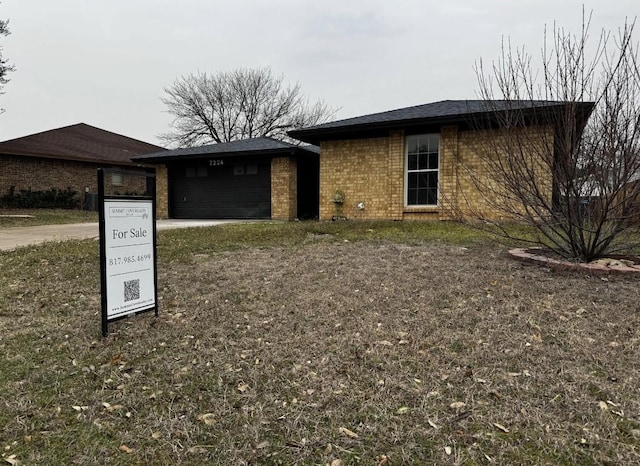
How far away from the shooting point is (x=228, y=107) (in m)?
33.0

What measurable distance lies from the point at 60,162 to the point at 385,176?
17012mm

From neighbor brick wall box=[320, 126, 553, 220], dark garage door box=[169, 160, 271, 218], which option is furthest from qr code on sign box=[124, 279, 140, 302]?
dark garage door box=[169, 160, 271, 218]

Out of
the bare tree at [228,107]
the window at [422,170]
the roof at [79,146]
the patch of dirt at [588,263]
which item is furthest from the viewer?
the bare tree at [228,107]

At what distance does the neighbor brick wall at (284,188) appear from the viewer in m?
14.5

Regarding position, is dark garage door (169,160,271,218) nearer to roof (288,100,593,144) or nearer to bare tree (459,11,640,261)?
roof (288,100,593,144)

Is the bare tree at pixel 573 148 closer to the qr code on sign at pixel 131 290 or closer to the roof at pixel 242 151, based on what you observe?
the qr code on sign at pixel 131 290

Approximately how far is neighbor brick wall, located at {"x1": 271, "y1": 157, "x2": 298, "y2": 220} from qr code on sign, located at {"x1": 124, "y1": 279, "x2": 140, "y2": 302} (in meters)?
11.1

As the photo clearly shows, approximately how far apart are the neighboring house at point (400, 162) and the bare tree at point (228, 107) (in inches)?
834

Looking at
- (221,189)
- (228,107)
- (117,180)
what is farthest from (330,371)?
(228,107)

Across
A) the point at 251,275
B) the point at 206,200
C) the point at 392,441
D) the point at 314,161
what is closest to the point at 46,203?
the point at 206,200

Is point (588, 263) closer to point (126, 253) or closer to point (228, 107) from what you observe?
point (126, 253)

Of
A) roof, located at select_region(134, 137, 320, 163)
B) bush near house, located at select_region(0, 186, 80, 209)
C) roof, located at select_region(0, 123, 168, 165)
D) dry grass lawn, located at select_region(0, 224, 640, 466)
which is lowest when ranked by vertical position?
dry grass lawn, located at select_region(0, 224, 640, 466)

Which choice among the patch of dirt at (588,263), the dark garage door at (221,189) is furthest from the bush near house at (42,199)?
the patch of dirt at (588,263)

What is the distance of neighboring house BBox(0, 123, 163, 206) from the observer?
61.6 feet
